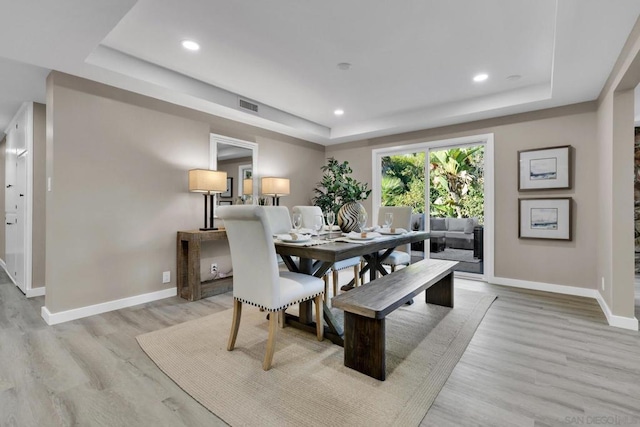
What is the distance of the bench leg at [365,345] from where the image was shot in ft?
5.95

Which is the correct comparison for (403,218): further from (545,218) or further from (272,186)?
(272,186)

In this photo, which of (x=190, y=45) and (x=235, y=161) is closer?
(x=190, y=45)

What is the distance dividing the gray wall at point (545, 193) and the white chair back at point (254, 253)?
11.6 ft

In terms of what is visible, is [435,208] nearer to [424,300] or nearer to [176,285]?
[424,300]

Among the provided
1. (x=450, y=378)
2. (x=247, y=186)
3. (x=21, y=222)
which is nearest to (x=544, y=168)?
(x=450, y=378)

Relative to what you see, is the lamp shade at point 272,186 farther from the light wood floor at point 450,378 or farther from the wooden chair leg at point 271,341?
the wooden chair leg at point 271,341

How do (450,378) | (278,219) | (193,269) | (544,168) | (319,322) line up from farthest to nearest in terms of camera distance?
(544,168) < (193,269) < (278,219) < (319,322) < (450,378)

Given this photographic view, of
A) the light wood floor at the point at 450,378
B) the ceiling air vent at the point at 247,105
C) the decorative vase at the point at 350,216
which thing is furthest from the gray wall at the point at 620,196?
the ceiling air vent at the point at 247,105

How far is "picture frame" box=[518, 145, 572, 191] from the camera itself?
142 inches

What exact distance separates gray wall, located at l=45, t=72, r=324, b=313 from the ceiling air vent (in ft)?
1.58

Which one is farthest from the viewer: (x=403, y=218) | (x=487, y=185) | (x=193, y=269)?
(x=487, y=185)

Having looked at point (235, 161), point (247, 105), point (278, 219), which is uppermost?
point (247, 105)

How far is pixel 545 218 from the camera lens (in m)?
3.75

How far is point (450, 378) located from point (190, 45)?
325 centimetres
